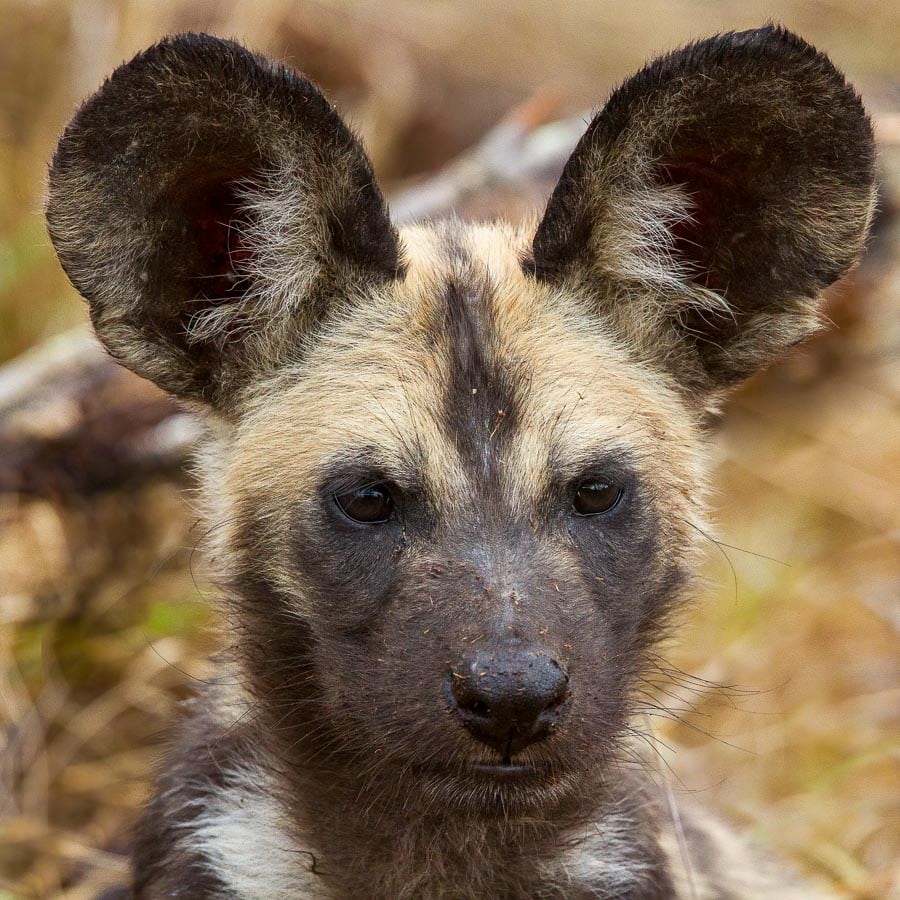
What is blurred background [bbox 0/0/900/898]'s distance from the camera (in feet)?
16.6

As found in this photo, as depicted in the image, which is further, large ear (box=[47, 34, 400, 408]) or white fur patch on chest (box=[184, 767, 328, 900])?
white fur patch on chest (box=[184, 767, 328, 900])

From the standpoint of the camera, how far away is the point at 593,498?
319cm

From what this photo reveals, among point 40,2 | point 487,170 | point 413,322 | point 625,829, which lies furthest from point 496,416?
point 40,2

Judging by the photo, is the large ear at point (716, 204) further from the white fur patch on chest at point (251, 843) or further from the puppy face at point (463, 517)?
the white fur patch on chest at point (251, 843)

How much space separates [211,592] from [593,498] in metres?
1.12

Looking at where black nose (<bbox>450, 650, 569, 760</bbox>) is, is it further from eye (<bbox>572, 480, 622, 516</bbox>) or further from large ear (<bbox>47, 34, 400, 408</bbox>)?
large ear (<bbox>47, 34, 400, 408</bbox>)

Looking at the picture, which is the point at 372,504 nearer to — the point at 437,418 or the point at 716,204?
the point at 437,418

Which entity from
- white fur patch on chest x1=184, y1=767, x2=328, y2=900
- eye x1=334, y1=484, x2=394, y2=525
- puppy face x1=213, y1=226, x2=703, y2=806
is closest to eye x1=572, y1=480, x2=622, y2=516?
puppy face x1=213, y1=226, x2=703, y2=806

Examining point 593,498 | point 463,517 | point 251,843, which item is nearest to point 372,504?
point 463,517

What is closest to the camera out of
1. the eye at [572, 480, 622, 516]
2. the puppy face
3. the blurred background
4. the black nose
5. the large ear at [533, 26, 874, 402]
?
the black nose

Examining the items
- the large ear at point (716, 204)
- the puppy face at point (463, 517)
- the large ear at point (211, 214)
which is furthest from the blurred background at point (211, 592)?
the large ear at point (716, 204)

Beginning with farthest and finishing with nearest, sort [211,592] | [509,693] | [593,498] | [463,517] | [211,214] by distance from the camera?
[211,592] < [211,214] < [593,498] < [463,517] < [509,693]

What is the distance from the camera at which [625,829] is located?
353cm

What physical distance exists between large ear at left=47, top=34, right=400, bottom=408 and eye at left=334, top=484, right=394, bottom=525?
0.53 m
